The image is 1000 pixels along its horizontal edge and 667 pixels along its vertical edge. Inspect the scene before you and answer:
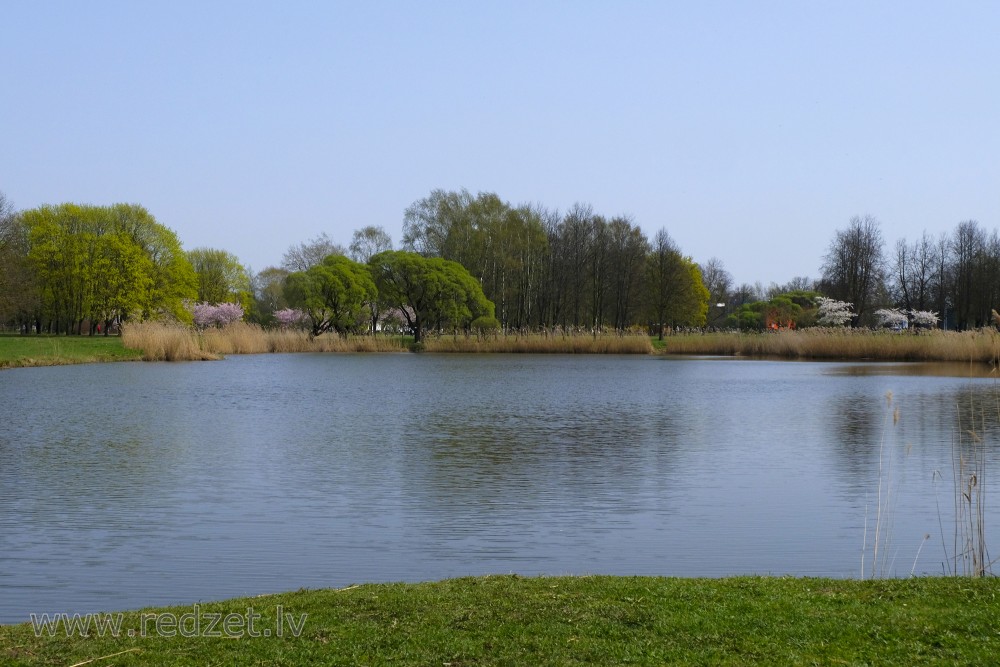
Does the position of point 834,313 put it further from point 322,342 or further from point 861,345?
point 322,342

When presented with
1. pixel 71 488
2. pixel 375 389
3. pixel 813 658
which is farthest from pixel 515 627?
pixel 375 389

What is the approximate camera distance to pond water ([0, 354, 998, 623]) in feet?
22.5

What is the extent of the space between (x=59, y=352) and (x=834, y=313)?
4737 cm

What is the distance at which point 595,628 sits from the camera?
15.0ft

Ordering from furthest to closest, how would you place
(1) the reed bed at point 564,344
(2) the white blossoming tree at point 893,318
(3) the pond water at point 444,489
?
(2) the white blossoming tree at point 893,318, (1) the reed bed at point 564,344, (3) the pond water at point 444,489

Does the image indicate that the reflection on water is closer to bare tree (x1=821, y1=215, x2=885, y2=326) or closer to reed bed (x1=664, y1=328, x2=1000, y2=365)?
reed bed (x1=664, y1=328, x2=1000, y2=365)

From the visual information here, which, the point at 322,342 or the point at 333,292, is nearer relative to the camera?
the point at 322,342

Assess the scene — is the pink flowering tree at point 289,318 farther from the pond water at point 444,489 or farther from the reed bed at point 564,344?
the pond water at point 444,489

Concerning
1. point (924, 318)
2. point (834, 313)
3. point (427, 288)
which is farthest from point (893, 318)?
point (427, 288)

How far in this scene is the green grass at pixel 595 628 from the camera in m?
4.16

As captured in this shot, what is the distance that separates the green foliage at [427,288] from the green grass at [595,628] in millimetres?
51219

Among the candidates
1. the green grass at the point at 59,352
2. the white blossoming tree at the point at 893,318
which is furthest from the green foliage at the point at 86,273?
the white blossoming tree at the point at 893,318

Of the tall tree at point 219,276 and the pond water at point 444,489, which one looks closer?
the pond water at point 444,489

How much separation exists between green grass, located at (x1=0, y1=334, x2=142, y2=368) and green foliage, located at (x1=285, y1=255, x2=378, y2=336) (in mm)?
13660
